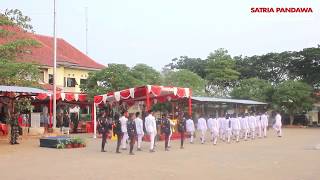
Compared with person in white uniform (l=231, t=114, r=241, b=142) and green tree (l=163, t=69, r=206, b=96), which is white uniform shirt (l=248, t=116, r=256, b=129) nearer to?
person in white uniform (l=231, t=114, r=241, b=142)

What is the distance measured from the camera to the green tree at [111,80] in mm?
31547

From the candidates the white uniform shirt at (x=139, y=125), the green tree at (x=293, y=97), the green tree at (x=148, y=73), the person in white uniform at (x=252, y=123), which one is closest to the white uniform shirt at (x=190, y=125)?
the white uniform shirt at (x=139, y=125)

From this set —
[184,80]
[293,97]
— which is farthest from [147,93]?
[293,97]

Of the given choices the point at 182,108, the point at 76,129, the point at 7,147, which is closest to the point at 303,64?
the point at 182,108

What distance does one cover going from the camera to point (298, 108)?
43.5m

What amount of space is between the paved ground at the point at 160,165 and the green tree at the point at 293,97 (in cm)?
2515

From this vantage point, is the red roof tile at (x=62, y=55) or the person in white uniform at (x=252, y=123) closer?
the person in white uniform at (x=252, y=123)

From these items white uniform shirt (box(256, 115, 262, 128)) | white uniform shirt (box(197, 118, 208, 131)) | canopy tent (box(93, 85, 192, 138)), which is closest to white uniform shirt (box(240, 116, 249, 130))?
white uniform shirt (box(256, 115, 262, 128))

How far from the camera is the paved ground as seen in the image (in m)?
11.6

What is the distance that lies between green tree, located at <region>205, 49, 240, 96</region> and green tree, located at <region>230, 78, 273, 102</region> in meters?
3.96

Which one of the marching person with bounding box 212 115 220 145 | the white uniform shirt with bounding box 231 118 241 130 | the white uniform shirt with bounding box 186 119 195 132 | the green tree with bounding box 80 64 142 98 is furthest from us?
the green tree with bounding box 80 64 142 98

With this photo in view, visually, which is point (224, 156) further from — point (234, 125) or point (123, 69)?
point (123, 69)

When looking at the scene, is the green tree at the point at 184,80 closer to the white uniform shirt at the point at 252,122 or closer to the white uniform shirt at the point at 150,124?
the white uniform shirt at the point at 252,122

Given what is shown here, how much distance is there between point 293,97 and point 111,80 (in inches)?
742
